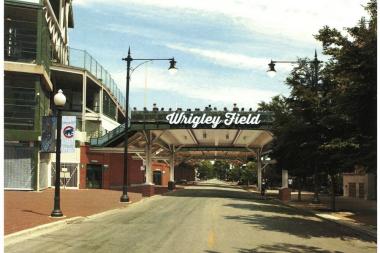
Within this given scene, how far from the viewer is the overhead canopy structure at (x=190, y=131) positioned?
146ft

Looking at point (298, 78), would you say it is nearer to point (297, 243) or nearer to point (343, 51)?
point (343, 51)

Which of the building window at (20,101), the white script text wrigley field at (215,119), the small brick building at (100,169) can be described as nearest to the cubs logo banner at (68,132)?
the building window at (20,101)

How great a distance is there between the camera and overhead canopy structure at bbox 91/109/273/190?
44500mm

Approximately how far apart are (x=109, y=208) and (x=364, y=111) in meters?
13.9

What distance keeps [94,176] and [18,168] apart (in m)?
15.6

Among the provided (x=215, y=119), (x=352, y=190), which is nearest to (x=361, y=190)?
(x=352, y=190)

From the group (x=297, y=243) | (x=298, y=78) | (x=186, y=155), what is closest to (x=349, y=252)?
(x=297, y=243)

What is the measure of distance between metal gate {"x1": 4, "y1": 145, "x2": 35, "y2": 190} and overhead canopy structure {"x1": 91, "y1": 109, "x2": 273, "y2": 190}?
8.97m

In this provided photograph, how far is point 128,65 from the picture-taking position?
1266 inches

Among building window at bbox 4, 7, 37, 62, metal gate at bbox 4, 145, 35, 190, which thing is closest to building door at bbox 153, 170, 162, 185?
metal gate at bbox 4, 145, 35, 190

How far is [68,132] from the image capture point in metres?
25.1

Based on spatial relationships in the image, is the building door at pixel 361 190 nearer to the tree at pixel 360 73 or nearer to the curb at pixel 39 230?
the tree at pixel 360 73

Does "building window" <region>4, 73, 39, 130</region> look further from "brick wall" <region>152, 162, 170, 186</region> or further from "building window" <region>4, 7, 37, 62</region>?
"brick wall" <region>152, 162, 170, 186</region>

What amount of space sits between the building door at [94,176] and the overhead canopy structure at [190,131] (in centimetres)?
258
